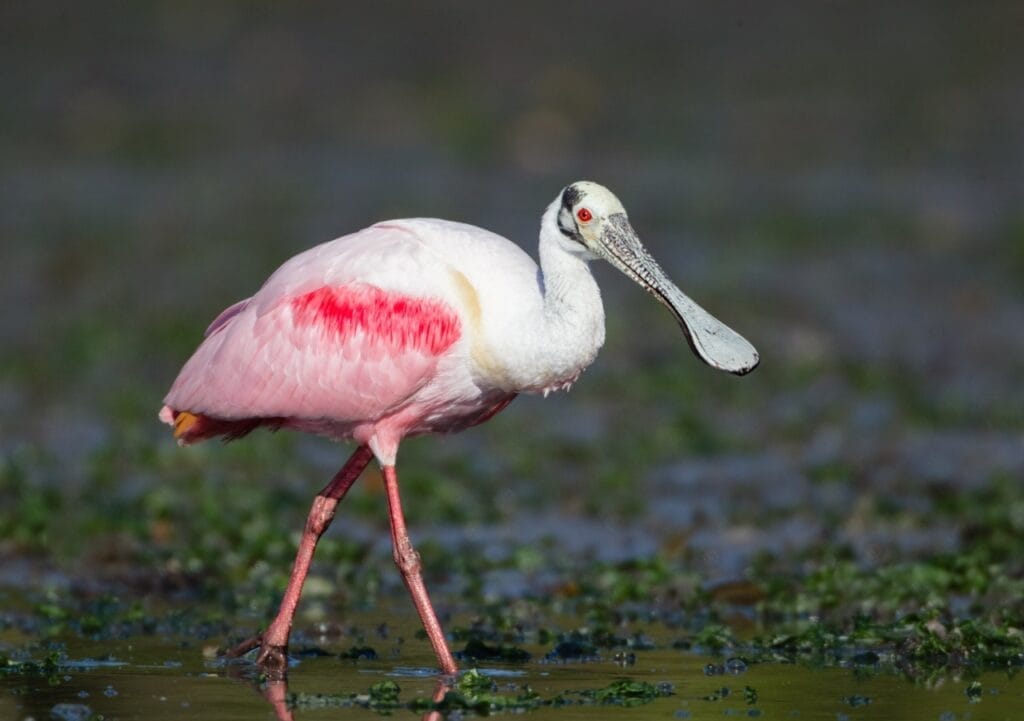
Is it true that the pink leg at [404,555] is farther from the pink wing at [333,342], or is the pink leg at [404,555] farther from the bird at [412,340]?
the pink wing at [333,342]

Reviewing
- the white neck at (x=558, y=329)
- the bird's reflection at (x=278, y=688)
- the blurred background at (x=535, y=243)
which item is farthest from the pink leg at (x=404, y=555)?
the blurred background at (x=535, y=243)

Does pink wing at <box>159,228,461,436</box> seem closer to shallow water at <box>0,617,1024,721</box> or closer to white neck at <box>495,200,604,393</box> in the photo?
white neck at <box>495,200,604,393</box>

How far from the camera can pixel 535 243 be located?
1773 centimetres

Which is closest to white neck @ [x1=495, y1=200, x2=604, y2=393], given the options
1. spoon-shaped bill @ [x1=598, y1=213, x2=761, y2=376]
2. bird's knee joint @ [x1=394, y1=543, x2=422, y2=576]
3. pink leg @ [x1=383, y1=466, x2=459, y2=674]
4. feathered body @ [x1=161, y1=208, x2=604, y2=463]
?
feathered body @ [x1=161, y1=208, x2=604, y2=463]

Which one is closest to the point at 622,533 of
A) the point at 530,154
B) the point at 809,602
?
the point at 809,602

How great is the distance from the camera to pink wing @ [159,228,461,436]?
8.39 metres

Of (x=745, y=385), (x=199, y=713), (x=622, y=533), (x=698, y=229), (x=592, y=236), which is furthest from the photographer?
(x=698, y=229)

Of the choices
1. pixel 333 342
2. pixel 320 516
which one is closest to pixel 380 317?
pixel 333 342

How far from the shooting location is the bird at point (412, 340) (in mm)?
8266

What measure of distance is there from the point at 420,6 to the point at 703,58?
345cm


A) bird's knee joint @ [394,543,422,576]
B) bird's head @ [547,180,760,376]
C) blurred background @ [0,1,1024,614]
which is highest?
blurred background @ [0,1,1024,614]

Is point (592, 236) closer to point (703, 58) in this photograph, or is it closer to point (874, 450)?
→ point (874, 450)

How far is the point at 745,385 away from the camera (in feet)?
46.5

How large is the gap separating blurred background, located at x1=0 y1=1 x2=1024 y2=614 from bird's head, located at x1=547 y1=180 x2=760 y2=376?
2077 mm
